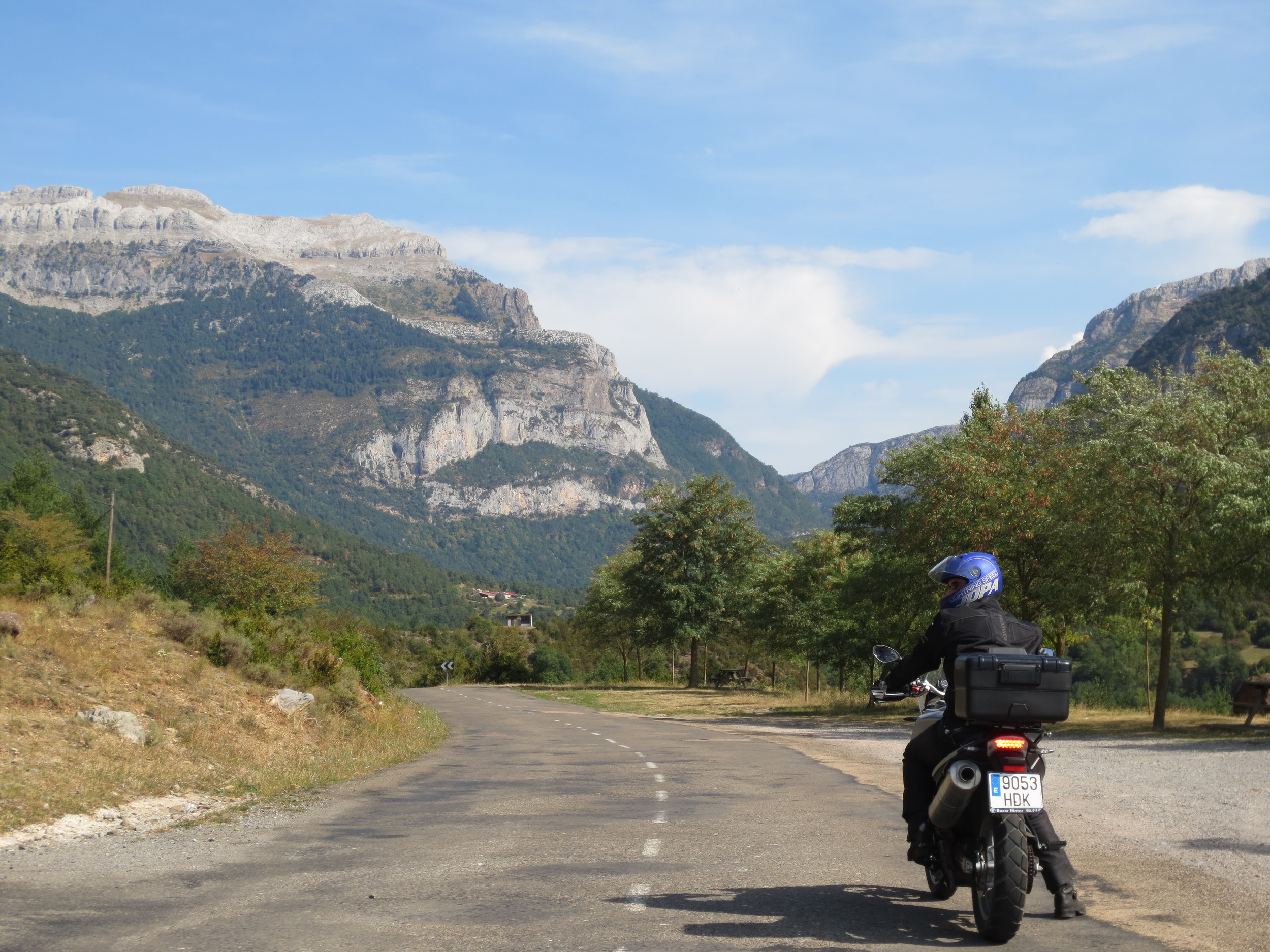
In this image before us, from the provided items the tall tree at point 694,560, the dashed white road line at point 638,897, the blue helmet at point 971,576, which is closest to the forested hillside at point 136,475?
the tall tree at point 694,560

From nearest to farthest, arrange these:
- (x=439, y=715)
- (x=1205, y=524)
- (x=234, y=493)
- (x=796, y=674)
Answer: (x=1205, y=524) < (x=439, y=715) < (x=796, y=674) < (x=234, y=493)

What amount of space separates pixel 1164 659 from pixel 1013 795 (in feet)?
69.6

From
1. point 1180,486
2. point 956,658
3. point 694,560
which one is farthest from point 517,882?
point 694,560

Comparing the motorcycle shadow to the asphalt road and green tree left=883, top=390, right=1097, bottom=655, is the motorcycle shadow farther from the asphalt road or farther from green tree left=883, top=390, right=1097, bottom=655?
green tree left=883, top=390, right=1097, bottom=655

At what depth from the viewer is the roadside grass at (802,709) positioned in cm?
2519

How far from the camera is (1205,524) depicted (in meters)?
23.7

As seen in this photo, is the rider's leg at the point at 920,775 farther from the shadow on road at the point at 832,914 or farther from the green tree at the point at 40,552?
the green tree at the point at 40,552

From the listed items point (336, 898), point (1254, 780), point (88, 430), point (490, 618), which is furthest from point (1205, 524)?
point (490, 618)

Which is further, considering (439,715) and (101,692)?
(439,715)

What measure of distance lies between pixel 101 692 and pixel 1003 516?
74.5 feet

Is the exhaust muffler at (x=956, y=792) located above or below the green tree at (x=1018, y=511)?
below

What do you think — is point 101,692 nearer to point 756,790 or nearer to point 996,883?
point 756,790

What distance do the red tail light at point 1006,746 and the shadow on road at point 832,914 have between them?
3.38ft

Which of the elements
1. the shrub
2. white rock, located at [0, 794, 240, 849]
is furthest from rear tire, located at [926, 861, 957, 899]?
the shrub
